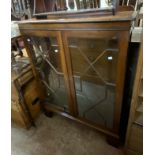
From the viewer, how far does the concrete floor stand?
1.38m

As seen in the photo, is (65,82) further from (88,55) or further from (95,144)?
(95,144)

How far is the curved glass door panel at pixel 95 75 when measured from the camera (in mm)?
931

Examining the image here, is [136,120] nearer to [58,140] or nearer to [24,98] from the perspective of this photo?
[58,140]

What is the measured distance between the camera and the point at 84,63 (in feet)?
3.47

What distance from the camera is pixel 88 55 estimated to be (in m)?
1.01

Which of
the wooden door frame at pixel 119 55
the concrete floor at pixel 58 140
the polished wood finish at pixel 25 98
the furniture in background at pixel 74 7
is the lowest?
the concrete floor at pixel 58 140

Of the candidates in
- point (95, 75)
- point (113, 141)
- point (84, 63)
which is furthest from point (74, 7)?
point (113, 141)

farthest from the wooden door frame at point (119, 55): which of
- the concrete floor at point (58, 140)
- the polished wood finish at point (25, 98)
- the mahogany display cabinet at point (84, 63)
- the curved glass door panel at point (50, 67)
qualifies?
the polished wood finish at point (25, 98)

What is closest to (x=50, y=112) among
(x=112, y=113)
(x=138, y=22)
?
(x=112, y=113)

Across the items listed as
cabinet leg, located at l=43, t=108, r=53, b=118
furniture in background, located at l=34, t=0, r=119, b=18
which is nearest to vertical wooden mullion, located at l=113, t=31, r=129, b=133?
furniture in background, located at l=34, t=0, r=119, b=18

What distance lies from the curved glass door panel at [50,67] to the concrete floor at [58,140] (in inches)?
11.2

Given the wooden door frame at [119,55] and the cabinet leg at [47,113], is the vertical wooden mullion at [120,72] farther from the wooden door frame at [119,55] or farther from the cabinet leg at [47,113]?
the cabinet leg at [47,113]

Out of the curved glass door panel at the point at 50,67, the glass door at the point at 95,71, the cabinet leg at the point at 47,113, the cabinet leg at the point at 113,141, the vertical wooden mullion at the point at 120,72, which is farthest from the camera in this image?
the cabinet leg at the point at 47,113
